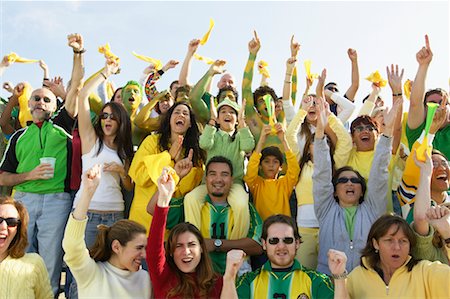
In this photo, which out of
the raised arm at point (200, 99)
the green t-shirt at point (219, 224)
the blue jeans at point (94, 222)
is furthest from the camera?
the raised arm at point (200, 99)

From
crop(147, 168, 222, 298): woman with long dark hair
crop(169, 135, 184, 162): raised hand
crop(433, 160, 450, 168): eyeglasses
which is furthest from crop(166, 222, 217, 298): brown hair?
crop(433, 160, 450, 168): eyeglasses

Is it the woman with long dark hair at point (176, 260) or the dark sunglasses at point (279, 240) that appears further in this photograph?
the dark sunglasses at point (279, 240)

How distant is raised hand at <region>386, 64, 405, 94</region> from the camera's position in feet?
19.5

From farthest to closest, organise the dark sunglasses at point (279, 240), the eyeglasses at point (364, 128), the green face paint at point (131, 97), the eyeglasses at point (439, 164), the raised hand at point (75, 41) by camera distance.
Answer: the green face paint at point (131, 97) → the raised hand at point (75, 41) → the eyeglasses at point (364, 128) → the eyeglasses at point (439, 164) → the dark sunglasses at point (279, 240)

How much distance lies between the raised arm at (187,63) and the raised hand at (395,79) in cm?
307

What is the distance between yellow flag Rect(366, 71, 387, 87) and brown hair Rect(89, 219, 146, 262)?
199 inches

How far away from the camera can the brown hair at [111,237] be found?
13.9ft

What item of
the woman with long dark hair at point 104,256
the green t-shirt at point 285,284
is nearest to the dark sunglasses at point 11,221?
the woman with long dark hair at point 104,256

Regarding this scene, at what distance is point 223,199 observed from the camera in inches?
213

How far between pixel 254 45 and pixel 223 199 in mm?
2761

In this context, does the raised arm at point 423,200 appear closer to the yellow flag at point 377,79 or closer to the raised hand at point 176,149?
the raised hand at point 176,149

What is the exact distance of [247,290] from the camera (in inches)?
167

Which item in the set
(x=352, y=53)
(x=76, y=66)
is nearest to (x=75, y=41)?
(x=76, y=66)

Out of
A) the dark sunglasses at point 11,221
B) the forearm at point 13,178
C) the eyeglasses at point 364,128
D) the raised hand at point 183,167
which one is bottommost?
the dark sunglasses at point 11,221
